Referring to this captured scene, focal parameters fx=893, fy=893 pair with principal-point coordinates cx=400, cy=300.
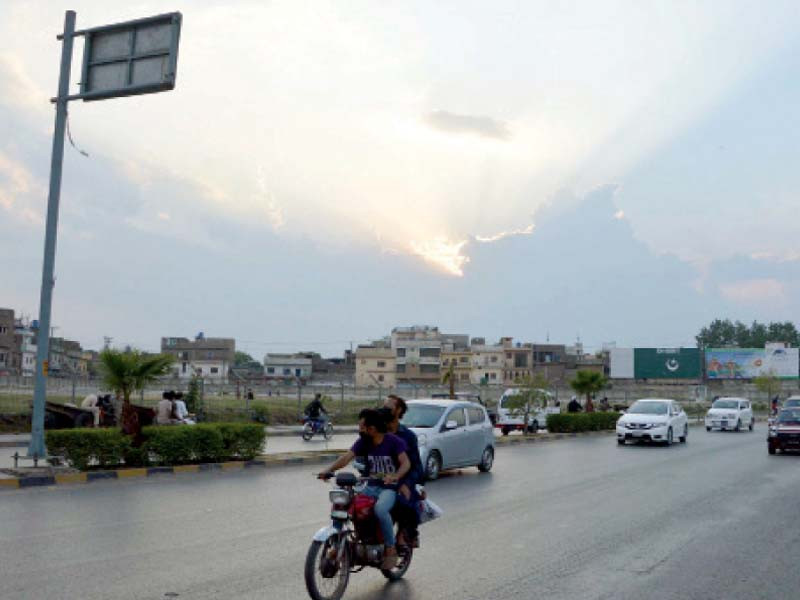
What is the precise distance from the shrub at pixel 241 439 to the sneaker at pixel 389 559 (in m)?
12.3

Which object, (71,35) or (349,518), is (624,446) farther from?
(349,518)

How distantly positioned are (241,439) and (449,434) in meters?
4.73

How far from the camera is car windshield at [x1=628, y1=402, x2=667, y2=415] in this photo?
31.1 m

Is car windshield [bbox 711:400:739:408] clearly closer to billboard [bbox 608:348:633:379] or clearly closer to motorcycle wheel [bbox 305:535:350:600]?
motorcycle wheel [bbox 305:535:350:600]

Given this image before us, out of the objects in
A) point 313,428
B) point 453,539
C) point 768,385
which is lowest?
point 453,539

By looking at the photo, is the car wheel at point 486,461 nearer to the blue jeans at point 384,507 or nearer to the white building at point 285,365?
the blue jeans at point 384,507

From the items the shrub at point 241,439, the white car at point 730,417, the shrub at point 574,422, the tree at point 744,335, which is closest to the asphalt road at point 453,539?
the shrub at point 241,439

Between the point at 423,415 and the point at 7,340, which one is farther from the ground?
the point at 7,340

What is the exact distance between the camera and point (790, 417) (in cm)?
2605

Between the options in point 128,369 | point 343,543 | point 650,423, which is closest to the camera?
point 343,543

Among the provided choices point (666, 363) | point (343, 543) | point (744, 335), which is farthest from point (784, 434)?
point (744, 335)

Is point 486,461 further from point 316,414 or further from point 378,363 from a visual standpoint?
point 378,363

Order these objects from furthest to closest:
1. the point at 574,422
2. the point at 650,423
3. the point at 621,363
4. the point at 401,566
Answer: the point at 621,363 → the point at 574,422 → the point at 650,423 → the point at 401,566

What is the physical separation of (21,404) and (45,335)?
12307 mm
